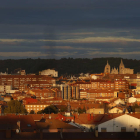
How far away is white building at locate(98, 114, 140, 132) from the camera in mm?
21469

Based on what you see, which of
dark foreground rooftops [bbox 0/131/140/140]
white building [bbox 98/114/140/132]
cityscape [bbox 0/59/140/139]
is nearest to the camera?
dark foreground rooftops [bbox 0/131/140/140]

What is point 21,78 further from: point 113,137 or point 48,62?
point 113,137

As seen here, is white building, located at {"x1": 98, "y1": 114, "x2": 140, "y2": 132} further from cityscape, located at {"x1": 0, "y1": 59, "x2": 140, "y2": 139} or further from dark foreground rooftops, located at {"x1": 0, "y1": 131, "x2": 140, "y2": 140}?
dark foreground rooftops, located at {"x1": 0, "y1": 131, "x2": 140, "y2": 140}

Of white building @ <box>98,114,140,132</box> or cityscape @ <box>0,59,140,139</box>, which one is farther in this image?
white building @ <box>98,114,140,132</box>

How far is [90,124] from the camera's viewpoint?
2558 centimetres

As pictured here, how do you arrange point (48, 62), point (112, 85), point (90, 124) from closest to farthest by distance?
1. point (90, 124)
2. point (112, 85)
3. point (48, 62)

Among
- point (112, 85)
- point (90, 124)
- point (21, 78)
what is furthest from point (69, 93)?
point (90, 124)

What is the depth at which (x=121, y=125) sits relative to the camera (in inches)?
859

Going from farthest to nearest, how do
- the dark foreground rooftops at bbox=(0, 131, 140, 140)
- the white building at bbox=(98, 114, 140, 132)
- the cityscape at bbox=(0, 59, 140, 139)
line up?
the white building at bbox=(98, 114, 140, 132) → the cityscape at bbox=(0, 59, 140, 139) → the dark foreground rooftops at bbox=(0, 131, 140, 140)

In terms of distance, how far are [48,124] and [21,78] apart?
85.4 metres

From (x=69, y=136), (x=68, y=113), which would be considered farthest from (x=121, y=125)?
(x=68, y=113)

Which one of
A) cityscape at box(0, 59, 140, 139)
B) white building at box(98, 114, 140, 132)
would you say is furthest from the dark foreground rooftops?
white building at box(98, 114, 140, 132)

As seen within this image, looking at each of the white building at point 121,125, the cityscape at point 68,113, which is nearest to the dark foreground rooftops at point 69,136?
the cityscape at point 68,113

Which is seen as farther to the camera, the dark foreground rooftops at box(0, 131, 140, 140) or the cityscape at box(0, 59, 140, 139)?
the cityscape at box(0, 59, 140, 139)
